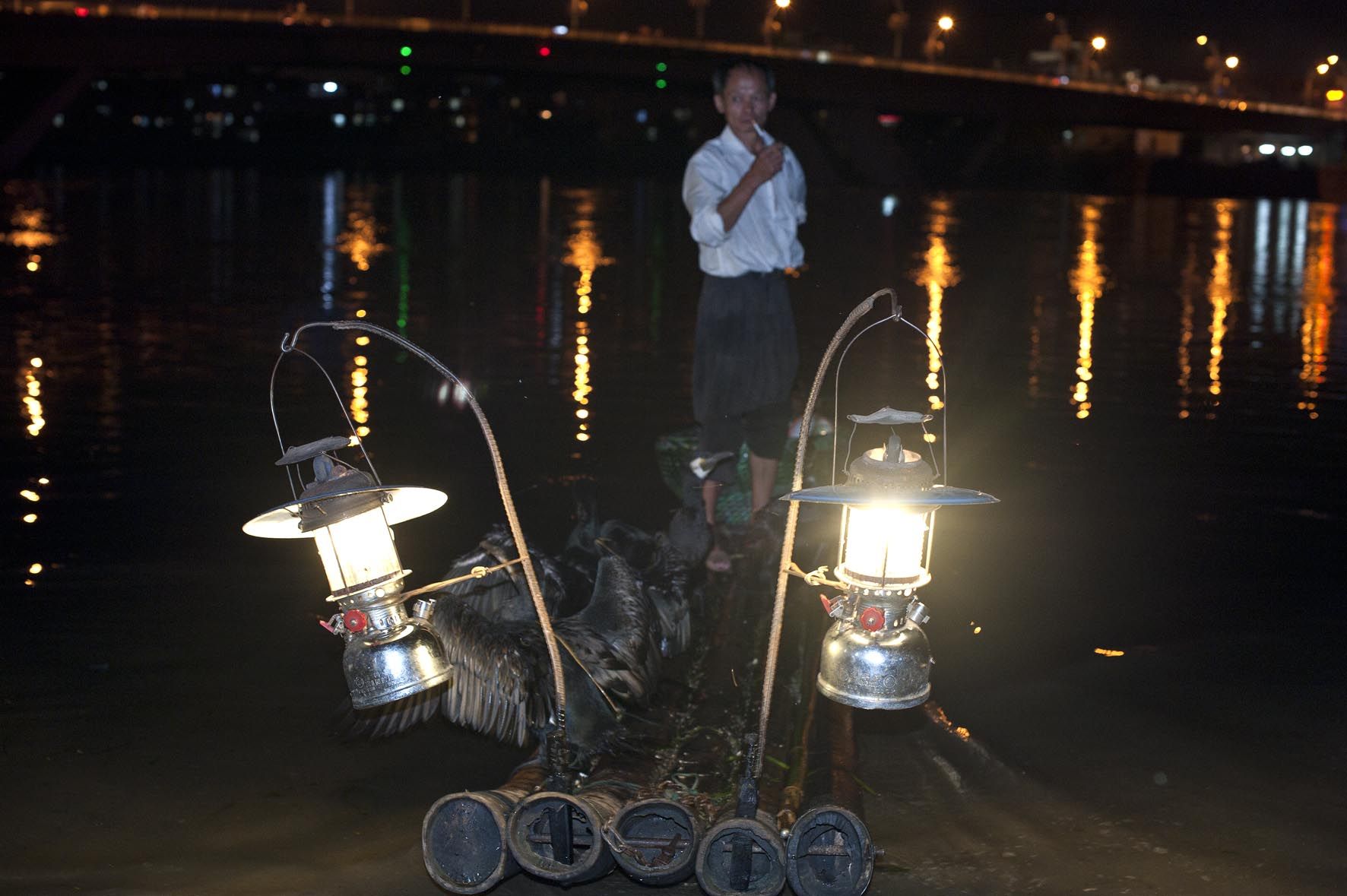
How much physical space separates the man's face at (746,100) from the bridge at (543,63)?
5144 centimetres

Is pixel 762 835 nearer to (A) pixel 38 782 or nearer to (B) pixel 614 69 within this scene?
(A) pixel 38 782

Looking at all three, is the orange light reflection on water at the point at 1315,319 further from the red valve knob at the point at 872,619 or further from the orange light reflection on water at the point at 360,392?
the red valve knob at the point at 872,619

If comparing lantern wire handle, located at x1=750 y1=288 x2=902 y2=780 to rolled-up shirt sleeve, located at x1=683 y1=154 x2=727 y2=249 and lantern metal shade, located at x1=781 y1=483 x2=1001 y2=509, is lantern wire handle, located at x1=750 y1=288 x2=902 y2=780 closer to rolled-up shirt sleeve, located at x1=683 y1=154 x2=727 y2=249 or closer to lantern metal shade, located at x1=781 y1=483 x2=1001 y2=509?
lantern metal shade, located at x1=781 y1=483 x2=1001 y2=509

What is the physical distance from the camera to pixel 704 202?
637cm

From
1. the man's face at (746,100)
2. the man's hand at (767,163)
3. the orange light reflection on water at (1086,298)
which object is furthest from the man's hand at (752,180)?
the orange light reflection on water at (1086,298)

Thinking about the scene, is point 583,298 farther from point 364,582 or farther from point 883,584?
point 883,584

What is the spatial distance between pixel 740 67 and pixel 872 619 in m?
3.29

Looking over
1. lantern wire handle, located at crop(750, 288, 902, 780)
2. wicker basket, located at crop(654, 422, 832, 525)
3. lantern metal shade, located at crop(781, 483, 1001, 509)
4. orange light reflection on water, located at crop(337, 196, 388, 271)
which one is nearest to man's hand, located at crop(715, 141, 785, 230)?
wicker basket, located at crop(654, 422, 832, 525)

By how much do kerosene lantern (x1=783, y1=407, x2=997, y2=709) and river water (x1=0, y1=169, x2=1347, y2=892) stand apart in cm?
134

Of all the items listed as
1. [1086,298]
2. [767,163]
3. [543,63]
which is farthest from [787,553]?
[543,63]

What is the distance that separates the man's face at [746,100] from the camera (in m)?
6.25

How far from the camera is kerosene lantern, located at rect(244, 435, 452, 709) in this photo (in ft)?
12.8

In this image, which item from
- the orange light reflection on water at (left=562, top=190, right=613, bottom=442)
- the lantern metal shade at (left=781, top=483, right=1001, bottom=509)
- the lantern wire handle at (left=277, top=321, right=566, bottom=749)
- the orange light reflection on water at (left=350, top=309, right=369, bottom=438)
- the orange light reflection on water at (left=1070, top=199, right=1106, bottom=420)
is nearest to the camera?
the lantern metal shade at (left=781, top=483, right=1001, bottom=509)

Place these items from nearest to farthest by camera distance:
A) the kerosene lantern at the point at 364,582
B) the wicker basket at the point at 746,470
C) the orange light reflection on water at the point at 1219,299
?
the kerosene lantern at the point at 364,582 < the wicker basket at the point at 746,470 < the orange light reflection on water at the point at 1219,299
